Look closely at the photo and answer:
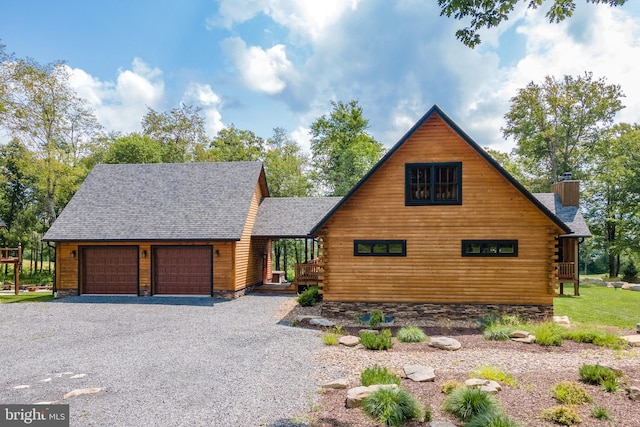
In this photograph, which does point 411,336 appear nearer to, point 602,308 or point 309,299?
point 309,299

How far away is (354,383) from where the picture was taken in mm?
6895

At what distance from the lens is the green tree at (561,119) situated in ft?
103

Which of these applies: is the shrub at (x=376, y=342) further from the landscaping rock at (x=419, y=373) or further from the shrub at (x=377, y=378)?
the shrub at (x=377, y=378)

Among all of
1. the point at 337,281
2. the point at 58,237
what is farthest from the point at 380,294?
the point at 58,237

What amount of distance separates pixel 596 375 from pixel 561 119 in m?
32.3

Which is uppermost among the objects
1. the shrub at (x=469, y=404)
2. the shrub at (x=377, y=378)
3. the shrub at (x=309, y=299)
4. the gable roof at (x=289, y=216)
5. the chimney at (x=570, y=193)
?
the chimney at (x=570, y=193)

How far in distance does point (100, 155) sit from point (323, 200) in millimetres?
25789

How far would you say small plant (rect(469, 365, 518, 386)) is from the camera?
6.77 meters

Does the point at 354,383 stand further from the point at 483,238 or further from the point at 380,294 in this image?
the point at 483,238

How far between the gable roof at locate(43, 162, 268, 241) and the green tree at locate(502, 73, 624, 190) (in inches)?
1016

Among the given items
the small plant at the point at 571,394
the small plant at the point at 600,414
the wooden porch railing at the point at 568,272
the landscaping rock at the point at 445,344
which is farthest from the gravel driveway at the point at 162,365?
the wooden porch railing at the point at 568,272

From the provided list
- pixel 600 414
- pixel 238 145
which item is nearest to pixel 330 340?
pixel 600 414

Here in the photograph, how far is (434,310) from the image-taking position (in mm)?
12656

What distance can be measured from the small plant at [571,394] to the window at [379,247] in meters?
A: 7.02
